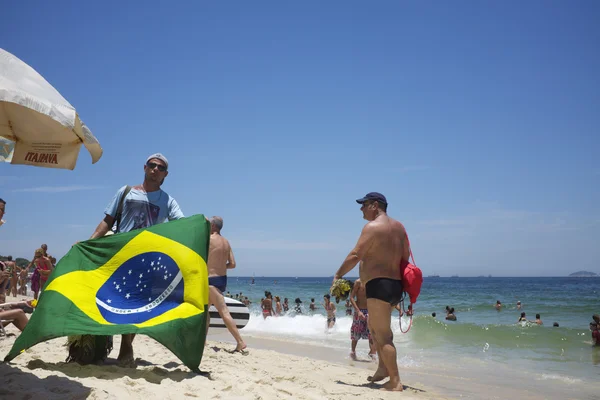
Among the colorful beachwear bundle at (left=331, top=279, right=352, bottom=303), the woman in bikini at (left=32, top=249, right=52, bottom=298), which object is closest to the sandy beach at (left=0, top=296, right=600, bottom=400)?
the colorful beachwear bundle at (left=331, top=279, right=352, bottom=303)

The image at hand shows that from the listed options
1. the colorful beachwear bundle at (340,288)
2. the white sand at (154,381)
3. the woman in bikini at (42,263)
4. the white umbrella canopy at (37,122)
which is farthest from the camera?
the woman in bikini at (42,263)

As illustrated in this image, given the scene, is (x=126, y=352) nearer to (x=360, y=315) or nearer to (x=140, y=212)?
(x=140, y=212)

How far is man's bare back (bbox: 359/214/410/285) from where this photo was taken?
14.4ft

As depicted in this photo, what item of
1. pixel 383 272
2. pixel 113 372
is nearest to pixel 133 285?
pixel 113 372

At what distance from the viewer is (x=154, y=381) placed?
3.50 meters

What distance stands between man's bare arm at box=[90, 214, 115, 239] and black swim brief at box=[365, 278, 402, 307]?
7.84 feet

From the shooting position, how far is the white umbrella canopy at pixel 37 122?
2.58 meters

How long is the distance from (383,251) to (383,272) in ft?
0.63

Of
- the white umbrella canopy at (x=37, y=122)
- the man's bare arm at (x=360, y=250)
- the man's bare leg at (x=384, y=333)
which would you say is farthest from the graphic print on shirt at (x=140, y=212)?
the man's bare leg at (x=384, y=333)

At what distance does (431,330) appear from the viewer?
12.9 metres

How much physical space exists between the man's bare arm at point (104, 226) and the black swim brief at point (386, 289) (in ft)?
7.84

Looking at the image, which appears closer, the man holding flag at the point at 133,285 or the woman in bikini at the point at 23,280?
the man holding flag at the point at 133,285

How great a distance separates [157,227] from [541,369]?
7150 mm

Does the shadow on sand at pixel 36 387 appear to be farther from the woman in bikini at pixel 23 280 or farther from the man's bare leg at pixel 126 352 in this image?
the woman in bikini at pixel 23 280
